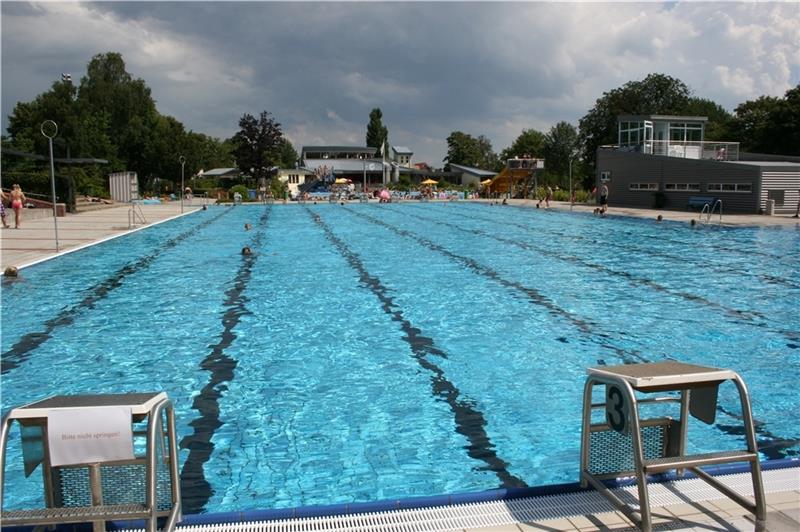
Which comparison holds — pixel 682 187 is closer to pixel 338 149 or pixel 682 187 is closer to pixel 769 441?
pixel 769 441

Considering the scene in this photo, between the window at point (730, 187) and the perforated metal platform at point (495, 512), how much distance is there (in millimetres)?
24293

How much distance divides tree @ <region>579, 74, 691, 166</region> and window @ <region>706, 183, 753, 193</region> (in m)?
30.8

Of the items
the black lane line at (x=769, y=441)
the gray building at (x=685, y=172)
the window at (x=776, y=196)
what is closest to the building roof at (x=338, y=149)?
the gray building at (x=685, y=172)

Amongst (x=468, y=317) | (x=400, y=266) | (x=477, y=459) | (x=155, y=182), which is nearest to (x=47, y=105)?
(x=155, y=182)

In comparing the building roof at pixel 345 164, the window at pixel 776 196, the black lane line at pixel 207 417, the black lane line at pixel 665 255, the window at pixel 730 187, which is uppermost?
the building roof at pixel 345 164

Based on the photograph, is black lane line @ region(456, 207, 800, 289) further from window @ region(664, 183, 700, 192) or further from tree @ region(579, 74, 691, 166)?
tree @ region(579, 74, 691, 166)

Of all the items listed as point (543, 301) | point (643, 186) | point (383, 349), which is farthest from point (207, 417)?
point (643, 186)

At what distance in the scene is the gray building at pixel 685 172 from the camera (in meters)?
23.8

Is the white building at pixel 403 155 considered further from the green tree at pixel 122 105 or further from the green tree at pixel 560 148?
the green tree at pixel 122 105

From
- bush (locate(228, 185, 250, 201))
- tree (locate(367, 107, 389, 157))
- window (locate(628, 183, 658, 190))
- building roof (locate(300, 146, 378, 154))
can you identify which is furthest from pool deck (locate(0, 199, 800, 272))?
tree (locate(367, 107, 389, 157))

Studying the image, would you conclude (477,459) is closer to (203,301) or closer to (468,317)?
(468,317)

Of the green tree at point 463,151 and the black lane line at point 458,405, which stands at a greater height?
the green tree at point 463,151

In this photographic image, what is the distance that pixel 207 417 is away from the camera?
4.96 m

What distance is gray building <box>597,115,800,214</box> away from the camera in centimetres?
2381
